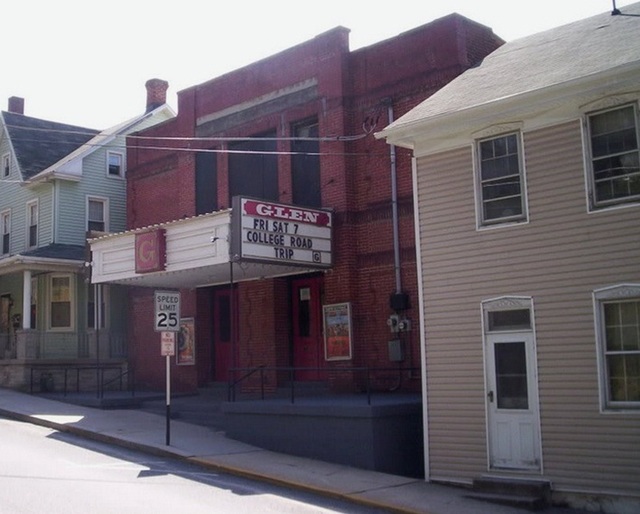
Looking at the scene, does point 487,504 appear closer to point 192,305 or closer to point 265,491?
point 265,491

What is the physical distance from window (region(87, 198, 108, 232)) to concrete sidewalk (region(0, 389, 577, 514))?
9488 millimetres

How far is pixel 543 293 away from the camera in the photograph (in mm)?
13523

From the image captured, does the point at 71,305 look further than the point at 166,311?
→ Yes

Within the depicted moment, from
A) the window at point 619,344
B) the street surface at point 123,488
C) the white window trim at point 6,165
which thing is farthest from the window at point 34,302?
the window at point 619,344

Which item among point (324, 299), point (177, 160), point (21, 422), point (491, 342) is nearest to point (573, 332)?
point (491, 342)

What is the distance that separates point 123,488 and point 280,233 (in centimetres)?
787

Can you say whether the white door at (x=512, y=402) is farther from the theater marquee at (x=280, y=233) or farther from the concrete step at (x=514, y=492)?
the theater marquee at (x=280, y=233)

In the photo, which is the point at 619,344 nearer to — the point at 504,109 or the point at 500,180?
the point at 500,180

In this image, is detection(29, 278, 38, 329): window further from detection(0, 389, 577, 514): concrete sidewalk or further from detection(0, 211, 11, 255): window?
detection(0, 389, 577, 514): concrete sidewalk

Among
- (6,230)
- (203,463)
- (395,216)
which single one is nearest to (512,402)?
(203,463)

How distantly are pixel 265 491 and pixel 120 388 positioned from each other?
48.9 feet

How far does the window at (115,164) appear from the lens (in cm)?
3130

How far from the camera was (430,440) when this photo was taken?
14664 mm

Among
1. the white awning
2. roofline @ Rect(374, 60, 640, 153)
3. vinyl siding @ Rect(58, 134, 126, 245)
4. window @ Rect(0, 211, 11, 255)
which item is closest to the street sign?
the white awning
